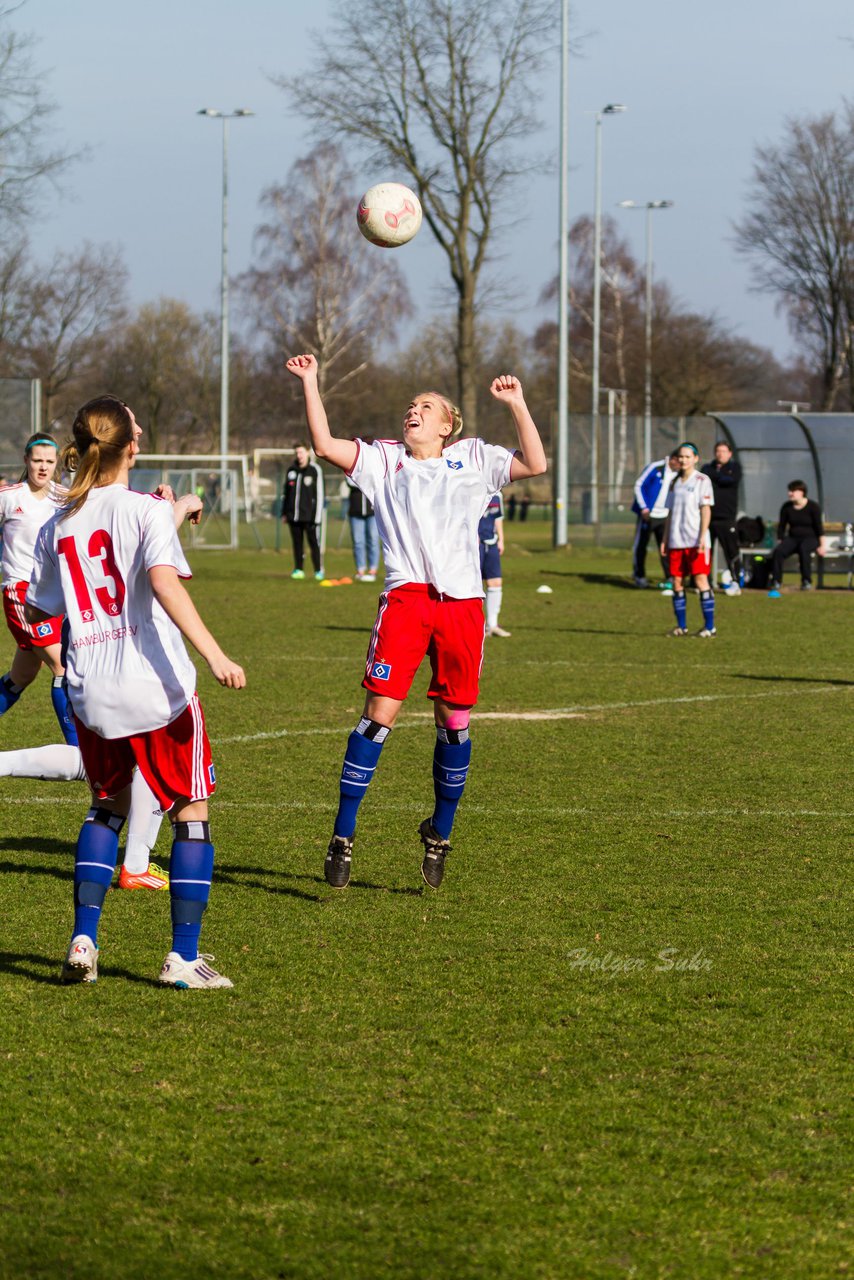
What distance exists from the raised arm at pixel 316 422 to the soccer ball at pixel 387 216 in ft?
5.68

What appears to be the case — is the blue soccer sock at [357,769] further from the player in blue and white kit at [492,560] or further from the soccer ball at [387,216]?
the player in blue and white kit at [492,560]

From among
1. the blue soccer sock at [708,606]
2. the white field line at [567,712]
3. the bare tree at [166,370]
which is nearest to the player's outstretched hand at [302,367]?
the white field line at [567,712]

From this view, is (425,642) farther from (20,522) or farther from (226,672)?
(20,522)

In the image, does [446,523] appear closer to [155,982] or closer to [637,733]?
[155,982]

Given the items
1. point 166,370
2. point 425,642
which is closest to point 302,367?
point 425,642

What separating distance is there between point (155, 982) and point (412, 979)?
0.84 meters

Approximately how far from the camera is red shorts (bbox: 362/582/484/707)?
6633mm

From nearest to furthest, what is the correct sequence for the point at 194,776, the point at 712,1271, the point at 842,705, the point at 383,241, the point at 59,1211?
1. the point at 712,1271
2. the point at 59,1211
3. the point at 194,776
4. the point at 383,241
5. the point at 842,705

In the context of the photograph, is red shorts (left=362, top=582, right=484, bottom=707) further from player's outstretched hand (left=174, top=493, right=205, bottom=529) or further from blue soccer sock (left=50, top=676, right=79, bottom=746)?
blue soccer sock (left=50, top=676, right=79, bottom=746)

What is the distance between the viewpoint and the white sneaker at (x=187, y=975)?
522 cm

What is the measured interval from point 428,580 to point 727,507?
59.2ft

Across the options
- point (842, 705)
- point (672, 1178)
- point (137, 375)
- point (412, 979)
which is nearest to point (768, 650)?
point (842, 705)

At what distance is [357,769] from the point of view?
21.9ft

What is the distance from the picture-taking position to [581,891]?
6.63 meters
